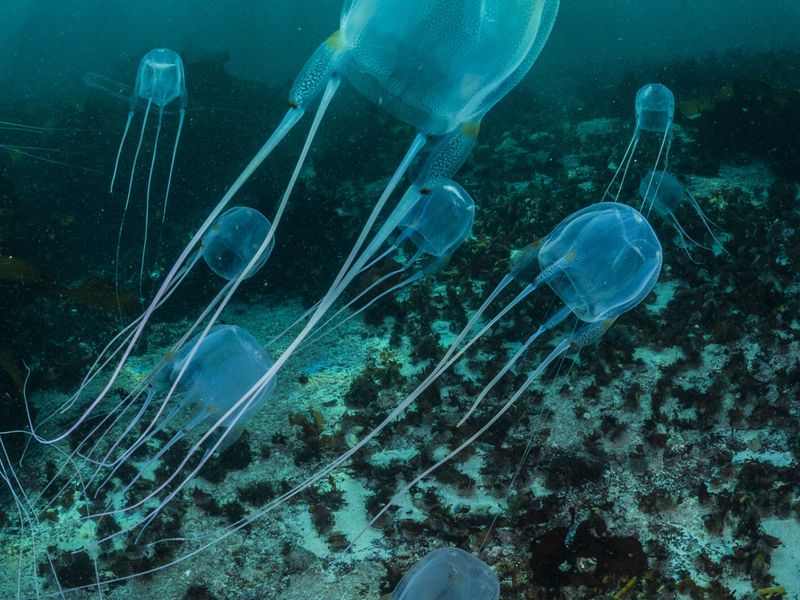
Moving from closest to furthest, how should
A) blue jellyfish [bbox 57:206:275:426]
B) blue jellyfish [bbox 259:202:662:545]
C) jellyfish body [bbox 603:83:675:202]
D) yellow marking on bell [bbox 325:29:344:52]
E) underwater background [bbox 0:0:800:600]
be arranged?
yellow marking on bell [bbox 325:29:344:52]
underwater background [bbox 0:0:800:600]
blue jellyfish [bbox 259:202:662:545]
blue jellyfish [bbox 57:206:275:426]
jellyfish body [bbox 603:83:675:202]

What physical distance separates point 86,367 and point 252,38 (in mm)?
41493

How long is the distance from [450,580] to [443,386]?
245cm

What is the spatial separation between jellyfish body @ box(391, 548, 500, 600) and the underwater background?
287 mm

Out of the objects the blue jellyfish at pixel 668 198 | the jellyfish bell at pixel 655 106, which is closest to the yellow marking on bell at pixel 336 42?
the blue jellyfish at pixel 668 198

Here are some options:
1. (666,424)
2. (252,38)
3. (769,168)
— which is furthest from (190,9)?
(666,424)

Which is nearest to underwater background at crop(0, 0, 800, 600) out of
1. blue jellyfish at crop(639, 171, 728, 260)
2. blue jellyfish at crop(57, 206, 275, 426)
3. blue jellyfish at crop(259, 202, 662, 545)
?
blue jellyfish at crop(639, 171, 728, 260)

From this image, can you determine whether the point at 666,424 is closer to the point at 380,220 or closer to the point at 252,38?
the point at 380,220

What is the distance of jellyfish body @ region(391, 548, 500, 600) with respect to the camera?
144 inches

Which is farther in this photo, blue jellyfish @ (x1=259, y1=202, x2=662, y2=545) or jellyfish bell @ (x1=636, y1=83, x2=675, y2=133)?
jellyfish bell @ (x1=636, y1=83, x2=675, y2=133)

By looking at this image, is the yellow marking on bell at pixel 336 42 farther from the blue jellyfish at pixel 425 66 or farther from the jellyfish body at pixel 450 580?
the jellyfish body at pixel 450 580

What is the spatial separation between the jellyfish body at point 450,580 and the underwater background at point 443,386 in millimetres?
287

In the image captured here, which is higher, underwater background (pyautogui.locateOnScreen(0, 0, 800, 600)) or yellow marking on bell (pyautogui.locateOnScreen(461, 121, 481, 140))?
yellow marking on bell (pyautogui.locateOnScreen(461, 121, 481, 140))

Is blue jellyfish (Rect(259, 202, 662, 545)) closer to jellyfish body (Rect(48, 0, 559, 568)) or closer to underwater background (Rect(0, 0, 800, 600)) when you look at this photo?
underwater background (Rect(0, 0, 800, 600))

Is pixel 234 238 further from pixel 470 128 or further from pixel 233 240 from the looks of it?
pixel 470 128
